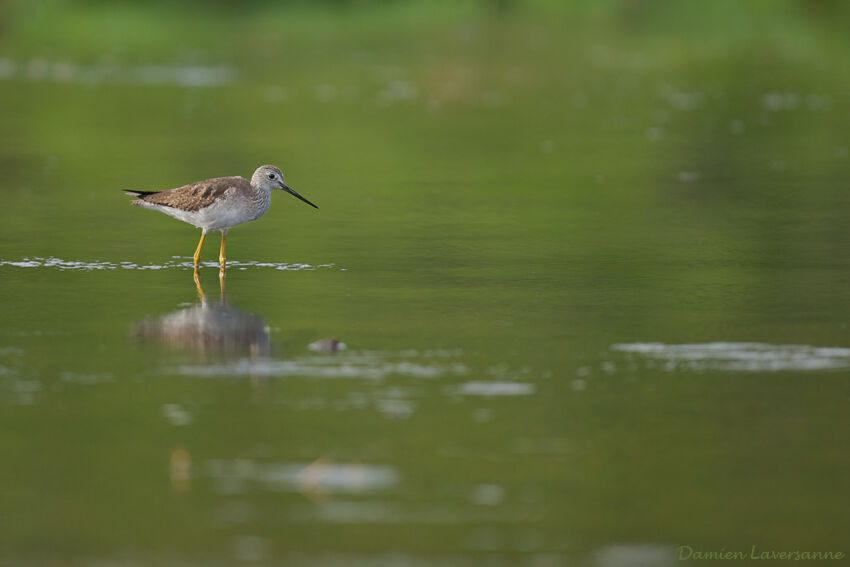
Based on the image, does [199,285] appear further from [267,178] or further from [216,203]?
[267,178]

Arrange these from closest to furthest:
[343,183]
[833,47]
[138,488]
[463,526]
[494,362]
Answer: [463,526] → [138,488] → [494,362] → [343,183] → [833,47]

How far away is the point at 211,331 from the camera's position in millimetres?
9836

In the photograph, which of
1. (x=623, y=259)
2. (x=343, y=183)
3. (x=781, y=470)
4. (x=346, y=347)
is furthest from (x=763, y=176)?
(x=781, y=470)

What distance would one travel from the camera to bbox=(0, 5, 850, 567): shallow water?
645 cm

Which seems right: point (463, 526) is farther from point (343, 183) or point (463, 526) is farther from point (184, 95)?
point (184, 95)

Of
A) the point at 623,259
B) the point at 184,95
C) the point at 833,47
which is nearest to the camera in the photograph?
the point at 623,259

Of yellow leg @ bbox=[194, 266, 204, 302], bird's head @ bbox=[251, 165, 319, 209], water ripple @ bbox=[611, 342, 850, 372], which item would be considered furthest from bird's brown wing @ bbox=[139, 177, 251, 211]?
water ripple @ bbox=[611, 342, 850, 372]

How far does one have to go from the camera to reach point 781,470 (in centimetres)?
710

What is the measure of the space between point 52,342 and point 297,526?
11.9ft
